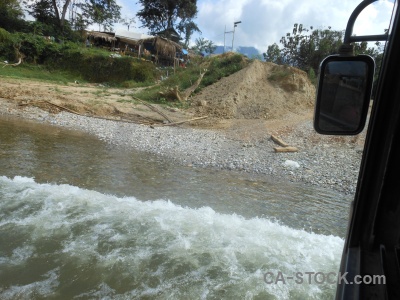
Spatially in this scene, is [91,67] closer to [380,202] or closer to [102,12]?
[102,12]

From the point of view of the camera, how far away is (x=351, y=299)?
1.25m

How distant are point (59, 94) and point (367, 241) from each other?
57.1ft

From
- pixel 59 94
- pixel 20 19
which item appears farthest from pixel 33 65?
pixel 59 94

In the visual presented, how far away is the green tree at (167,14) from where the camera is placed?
33938mm

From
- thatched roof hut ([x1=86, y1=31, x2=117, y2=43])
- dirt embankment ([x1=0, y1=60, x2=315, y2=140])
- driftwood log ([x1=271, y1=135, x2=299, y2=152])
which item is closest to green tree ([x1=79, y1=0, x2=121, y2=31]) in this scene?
thatched roof hut ([x1=86, y1=31, x2=117, y2=43])

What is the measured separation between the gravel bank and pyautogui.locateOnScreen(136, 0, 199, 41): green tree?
23.9 meters

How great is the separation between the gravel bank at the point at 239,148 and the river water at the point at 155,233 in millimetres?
1104

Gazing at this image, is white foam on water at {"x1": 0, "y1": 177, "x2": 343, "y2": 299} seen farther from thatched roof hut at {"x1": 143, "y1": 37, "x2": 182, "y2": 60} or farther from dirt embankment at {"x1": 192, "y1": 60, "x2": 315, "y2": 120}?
thatched roof hut at {"x1": 143, "y1": 37, "x2": 182, "y2": 60}

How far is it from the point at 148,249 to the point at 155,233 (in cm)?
48

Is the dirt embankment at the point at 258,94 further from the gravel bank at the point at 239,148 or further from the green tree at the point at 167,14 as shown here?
the green tree at the point at 167,14

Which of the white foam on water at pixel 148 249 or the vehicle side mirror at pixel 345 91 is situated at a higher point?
the vehicle side mirror at pixel 345 91

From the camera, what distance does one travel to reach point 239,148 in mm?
11734

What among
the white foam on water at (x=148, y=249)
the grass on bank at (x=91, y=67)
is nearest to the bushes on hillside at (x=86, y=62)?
the grass on bank at (x=91, y=67)

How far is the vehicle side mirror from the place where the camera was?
1.53 m
